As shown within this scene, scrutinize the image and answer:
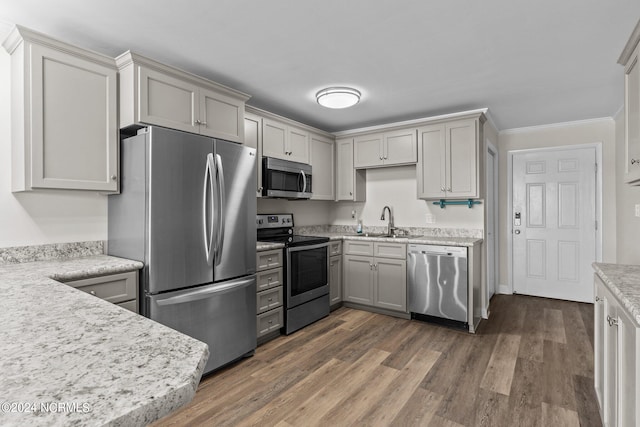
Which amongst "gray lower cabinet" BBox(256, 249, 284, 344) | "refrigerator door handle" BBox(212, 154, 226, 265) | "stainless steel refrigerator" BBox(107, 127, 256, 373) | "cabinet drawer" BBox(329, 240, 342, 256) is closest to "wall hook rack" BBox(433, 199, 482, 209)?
"cabinet drawer" BBox(329, 240, 342, 256)

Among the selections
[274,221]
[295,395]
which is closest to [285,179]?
[274,221]

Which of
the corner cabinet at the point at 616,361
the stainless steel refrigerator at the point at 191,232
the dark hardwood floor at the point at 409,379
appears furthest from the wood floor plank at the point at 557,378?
the stainless steel refrigerator at the point at 191,232

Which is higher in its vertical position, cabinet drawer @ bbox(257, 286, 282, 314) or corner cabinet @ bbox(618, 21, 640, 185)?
corner cabinet @ bbox(618, 21, 640, 185)

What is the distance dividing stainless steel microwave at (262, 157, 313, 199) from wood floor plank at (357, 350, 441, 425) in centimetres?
203

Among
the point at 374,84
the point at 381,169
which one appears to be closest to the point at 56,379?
the point at 374,84

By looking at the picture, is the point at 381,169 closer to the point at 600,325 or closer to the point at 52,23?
the point at 600,325

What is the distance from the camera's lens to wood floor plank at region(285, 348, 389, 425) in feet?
6.65

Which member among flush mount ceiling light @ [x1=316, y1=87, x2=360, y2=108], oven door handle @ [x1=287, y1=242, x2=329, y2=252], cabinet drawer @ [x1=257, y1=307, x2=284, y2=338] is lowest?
cabinet drawer @ [x1=257, y1=307, x2=284, y2=338]

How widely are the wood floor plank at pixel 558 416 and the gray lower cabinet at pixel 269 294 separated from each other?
2.13 meters

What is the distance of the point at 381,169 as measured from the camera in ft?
15.2

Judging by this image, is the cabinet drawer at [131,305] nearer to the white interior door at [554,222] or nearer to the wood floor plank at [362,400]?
the wood floor plank at [362,400]

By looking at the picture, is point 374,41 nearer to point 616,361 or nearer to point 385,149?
point 385,149

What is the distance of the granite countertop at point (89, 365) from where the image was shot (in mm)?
532

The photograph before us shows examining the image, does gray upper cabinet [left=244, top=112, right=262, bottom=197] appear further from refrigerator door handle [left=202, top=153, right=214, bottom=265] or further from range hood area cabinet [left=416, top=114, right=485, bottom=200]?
range hood area cabinet [left=416, top=114, right=485, bottom=200]
